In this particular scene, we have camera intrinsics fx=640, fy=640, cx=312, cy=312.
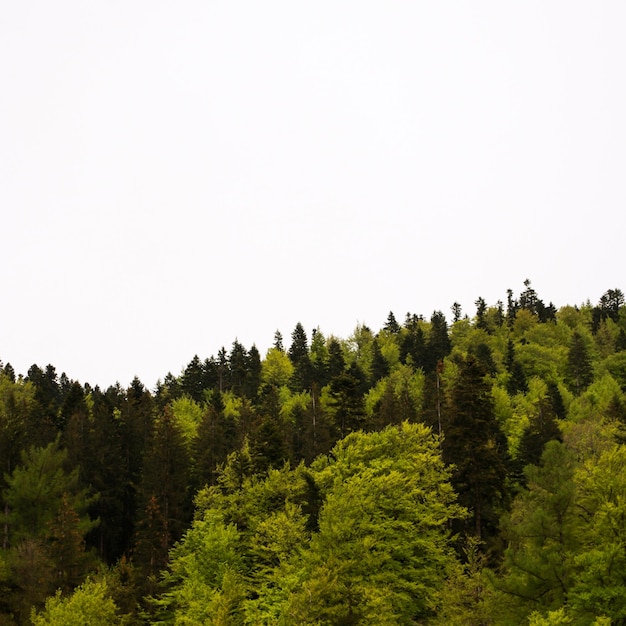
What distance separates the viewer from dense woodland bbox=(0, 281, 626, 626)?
2683cm

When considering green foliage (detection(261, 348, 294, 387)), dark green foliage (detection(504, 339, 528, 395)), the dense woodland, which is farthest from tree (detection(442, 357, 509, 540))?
green foliage (detection(261, 348, 294, 387))

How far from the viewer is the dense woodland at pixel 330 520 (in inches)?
1056

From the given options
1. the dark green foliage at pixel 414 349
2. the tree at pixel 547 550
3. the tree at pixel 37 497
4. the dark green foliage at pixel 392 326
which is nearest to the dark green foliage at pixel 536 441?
the tree at pixel 547 550

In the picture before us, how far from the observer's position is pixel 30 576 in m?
43.8

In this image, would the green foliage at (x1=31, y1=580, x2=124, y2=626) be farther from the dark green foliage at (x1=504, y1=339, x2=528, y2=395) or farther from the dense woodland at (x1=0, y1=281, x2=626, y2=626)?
the dark green foliage at (x1=504, y1=339, x2=528, y2=395)

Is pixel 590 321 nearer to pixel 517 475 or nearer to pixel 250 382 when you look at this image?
pixel 250 382

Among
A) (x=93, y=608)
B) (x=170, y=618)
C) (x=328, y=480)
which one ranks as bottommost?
(x=170, y=618)

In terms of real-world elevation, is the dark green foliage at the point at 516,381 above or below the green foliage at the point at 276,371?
below

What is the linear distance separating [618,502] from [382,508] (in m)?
14.6

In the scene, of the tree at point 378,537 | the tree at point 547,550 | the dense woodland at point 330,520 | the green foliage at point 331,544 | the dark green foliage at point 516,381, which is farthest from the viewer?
the dark green foliage at point 516,381

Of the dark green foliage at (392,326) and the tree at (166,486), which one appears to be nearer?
the tree at (166,486)

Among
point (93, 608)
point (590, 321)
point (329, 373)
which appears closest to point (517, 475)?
point (93, 608)

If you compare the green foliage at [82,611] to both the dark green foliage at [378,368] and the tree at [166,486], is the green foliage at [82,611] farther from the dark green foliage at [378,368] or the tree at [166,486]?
the dark green foliage at [378,368]

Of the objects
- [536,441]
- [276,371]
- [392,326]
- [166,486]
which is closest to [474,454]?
[536,441]
